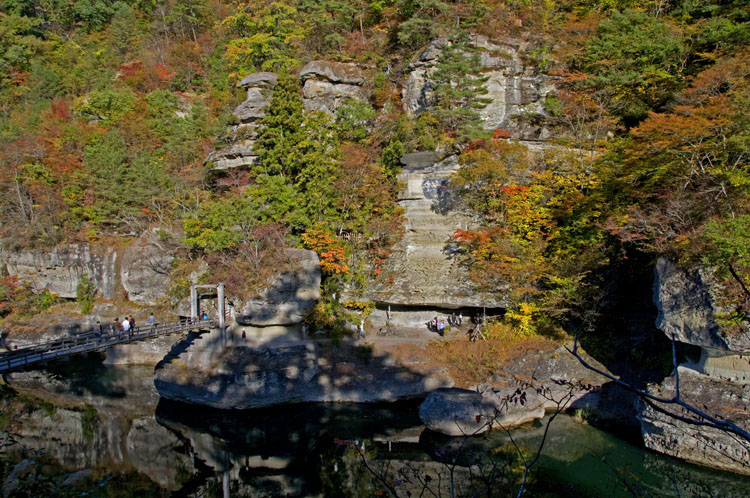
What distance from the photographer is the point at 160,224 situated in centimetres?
2627

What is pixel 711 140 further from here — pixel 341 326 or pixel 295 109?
pixel 295 109

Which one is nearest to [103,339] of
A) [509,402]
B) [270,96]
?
[509,402]

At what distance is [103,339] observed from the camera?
55.3 ft

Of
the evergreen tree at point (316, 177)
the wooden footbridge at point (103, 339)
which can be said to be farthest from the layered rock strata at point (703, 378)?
the wooden footbridge at point (103, 339)

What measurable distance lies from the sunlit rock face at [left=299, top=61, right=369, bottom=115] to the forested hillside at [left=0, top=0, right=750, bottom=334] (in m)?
1.23

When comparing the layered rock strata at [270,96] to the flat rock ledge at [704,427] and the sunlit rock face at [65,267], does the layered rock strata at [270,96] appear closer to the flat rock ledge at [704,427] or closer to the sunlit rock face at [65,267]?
the sunlit rock face at [65,267]

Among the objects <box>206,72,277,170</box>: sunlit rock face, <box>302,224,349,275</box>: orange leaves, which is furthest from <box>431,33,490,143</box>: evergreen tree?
<box>206,72,277,170</box>: sunlit rock face

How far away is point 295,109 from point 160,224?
10925mm

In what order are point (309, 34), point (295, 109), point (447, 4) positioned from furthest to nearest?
point (309, 34), point (447, 4), point (295, 109)

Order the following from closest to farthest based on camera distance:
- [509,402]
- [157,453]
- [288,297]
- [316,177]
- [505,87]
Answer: [157,453]
[509,402]
[288,297]
[316,177]
[505,87]

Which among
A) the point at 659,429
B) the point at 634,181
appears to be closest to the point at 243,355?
the point at 659,429

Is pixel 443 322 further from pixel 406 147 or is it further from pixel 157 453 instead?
pixel 157 453

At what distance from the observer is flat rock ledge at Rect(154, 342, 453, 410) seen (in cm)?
1761

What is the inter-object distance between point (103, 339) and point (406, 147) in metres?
18.3
